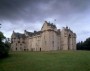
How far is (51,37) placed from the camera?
8419 cm

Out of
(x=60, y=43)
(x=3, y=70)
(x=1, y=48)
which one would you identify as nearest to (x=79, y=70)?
(x=3, y=70)

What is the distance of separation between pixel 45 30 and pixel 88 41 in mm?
31128

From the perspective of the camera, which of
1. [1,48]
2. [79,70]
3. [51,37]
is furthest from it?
[51,37]

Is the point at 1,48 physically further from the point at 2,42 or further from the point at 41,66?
the point at 41,66

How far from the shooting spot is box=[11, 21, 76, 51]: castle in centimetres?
8506

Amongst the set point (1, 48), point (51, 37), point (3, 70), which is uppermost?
point (51, 37)

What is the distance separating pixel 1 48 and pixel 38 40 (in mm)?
35989

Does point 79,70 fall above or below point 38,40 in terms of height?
below

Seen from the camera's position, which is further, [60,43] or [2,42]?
[60,43]

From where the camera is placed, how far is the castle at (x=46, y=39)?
3349 inches

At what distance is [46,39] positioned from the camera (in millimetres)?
84938

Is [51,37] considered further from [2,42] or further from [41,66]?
[41,66]

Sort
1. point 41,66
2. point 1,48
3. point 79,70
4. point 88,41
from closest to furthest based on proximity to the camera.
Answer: point 79,70
point 41,66
point 1,48
point 88,41

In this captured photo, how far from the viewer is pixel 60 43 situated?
304ft
